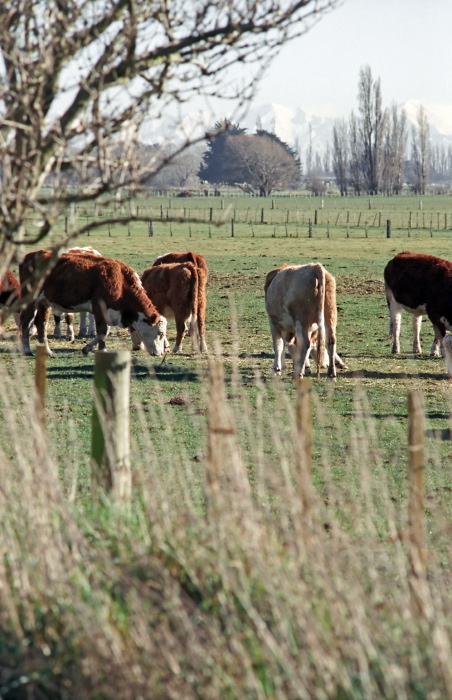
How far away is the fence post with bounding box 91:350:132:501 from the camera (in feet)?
17.6

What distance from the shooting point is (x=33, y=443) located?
508 centimetres

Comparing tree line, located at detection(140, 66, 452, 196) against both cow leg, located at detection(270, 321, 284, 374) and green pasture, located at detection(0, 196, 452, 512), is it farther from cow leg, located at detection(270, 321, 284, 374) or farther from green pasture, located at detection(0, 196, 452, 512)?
cow leg, located at detection(270, 321, 284, 374)

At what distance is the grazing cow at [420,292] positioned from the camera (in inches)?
594

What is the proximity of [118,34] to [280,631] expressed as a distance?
2822mm

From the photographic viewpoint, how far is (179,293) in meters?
16.7

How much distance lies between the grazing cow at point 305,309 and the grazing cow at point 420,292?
1842mm

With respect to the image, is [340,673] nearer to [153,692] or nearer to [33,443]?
[153,692]

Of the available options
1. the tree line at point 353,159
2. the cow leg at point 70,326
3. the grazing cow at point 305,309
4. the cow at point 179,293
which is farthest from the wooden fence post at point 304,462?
the tree line at point 353,159

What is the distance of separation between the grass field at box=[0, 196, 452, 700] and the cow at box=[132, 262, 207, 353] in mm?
448

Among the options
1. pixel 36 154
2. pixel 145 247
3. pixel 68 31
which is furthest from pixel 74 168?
pixel 145 247

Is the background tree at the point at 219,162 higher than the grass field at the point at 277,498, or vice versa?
the background tree at the point at 219,162

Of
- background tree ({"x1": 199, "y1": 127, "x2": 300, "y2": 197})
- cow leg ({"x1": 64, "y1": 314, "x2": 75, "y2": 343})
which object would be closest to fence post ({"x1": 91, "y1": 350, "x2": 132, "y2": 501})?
cow leg ({"x1": 64, "y1": 314, "x2": 75, "y2": 343})

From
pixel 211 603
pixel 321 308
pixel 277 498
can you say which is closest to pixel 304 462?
pixel 211 603

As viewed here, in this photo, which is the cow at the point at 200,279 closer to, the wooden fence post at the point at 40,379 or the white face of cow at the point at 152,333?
the white face of cow at the point at 152,333
